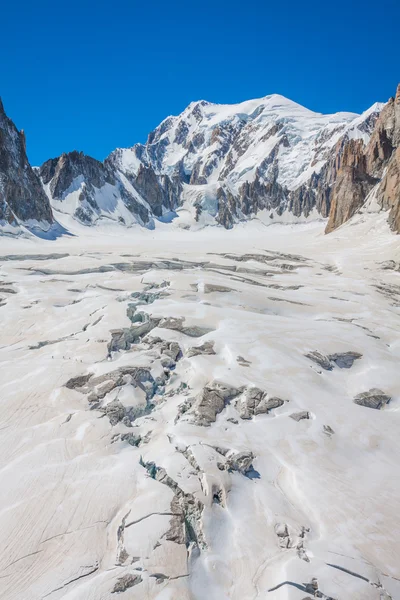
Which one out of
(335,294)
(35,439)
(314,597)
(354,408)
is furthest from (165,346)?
(335,294)

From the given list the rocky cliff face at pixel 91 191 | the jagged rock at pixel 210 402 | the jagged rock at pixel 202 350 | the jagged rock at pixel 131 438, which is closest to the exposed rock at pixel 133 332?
the jagged rock at pixel 202 350

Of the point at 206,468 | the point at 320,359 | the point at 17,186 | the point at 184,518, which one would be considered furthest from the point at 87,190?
the point at 184,518

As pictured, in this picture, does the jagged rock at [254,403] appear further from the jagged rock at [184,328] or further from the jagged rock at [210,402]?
the jagged rock at [184,328]

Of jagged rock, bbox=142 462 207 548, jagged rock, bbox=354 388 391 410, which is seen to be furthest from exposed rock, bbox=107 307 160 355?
jagged rock, bbox=354 388 391 410

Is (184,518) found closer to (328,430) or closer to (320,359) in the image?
(328,430)

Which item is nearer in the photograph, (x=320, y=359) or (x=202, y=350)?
(x=202, y=350)
